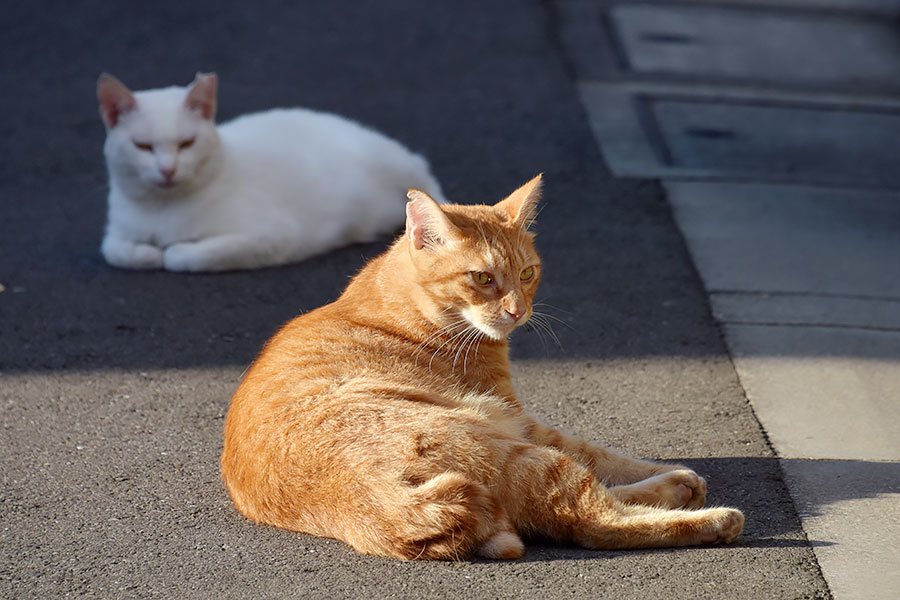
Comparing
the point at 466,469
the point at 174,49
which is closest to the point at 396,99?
the point at 174,49

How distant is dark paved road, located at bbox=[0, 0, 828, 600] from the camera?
304cm

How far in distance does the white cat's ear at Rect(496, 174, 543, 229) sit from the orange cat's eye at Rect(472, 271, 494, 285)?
0.25m

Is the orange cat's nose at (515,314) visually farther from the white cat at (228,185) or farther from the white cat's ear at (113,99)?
the white cat's ear at (113,99)

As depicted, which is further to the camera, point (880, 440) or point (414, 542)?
point (880, 440)

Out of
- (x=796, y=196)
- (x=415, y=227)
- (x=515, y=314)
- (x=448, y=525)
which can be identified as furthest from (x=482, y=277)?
(x=796, y=196)

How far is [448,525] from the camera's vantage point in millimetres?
2855

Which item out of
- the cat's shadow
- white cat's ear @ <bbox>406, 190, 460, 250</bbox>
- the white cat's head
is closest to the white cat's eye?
white cat's ear @ <bbox>406, 190, 460, 250</bbox>

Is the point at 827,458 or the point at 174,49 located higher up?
the point at 827,458

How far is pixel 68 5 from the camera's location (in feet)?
33.2

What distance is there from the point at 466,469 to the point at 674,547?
27.4 inches

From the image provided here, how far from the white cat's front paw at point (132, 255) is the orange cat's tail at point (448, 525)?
2970 millimetres

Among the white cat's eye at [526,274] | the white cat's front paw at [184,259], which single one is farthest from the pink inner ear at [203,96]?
the white cat's eye at [526,274]

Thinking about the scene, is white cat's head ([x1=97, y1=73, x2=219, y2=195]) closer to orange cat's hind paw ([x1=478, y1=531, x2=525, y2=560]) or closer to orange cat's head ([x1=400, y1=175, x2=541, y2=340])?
orange cat's head ([x1=400, y1=175, x2=541, y2=340])

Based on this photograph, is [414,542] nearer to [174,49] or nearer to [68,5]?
[174,49]
